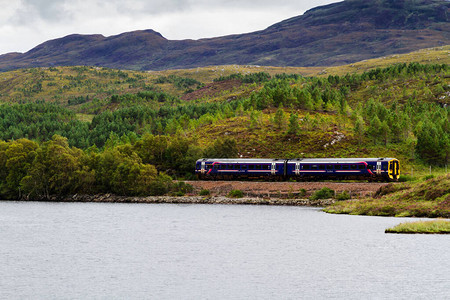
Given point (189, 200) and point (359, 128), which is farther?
point (359, 128)

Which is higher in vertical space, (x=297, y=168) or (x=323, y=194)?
(x=297, y=168)

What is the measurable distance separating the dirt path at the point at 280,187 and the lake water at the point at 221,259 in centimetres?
1811

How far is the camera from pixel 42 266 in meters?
42.8

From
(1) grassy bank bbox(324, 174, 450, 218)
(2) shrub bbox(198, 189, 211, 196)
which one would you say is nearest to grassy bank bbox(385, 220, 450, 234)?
(1) grassy bank bbox(324, 174, 450, 218)

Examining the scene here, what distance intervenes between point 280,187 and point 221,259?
55.9 meters

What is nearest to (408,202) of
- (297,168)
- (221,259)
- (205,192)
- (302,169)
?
(302,169)

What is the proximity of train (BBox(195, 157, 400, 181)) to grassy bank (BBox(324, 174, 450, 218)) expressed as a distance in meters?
12.6

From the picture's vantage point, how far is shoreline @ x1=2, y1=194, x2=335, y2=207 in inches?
3674

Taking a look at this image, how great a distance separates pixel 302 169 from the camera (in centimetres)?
10200

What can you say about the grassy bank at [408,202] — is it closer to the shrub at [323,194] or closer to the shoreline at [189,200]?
the shrub at [323,194]

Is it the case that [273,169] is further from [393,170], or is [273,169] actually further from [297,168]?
[393,170]

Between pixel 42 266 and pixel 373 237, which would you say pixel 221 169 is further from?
pixel 42 266

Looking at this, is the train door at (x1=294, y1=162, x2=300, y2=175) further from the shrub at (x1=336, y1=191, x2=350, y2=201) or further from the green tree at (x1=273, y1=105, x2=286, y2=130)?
the green tree at (x1=273, y1=105, x2=286, y2=130)

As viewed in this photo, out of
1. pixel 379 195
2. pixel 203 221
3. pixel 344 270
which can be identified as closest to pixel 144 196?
pixel 203 221
